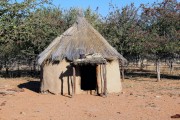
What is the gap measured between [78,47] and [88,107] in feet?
18.7

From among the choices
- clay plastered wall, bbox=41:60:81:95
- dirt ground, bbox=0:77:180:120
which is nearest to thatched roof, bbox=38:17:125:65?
clay plastered wall, bbox=41:60:81:95

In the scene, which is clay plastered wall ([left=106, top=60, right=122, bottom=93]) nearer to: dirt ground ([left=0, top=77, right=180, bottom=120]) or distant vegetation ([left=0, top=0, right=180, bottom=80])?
dirt ground ([left=0, top=77, right=180, bottom=120])

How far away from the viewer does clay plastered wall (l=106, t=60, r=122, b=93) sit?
1873 centimetres

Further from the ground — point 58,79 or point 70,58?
point 70,58

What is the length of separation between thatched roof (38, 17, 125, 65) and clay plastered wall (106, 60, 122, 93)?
1.61 feet

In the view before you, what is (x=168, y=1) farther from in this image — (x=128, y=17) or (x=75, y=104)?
(x=75, y=104)

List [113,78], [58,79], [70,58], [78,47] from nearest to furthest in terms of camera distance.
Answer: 1. [70,58]
2. [58,79]
3. [113,78]
4. [78,47]

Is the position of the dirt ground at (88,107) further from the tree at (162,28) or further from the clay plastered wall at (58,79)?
the tree at (162,28)

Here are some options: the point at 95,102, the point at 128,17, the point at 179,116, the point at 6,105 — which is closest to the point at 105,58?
the point at 95,102

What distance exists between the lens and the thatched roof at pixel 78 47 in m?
18.7

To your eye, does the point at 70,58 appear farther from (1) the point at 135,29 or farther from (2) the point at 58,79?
(1) the point at 135,29

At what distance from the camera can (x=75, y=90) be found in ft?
60.1

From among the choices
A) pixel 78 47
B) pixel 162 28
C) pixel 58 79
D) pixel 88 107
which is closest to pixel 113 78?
pixel 78 47

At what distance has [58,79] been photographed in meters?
18.7
